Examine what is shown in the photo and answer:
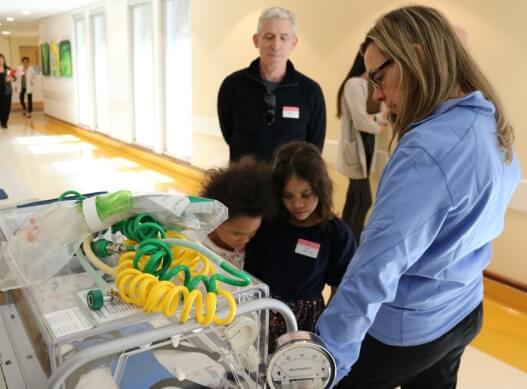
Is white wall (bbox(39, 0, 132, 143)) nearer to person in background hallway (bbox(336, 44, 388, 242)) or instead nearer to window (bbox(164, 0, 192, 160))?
window (bbox(164, 0, 192, 160))

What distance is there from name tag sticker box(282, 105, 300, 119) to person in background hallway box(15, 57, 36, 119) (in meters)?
12.8

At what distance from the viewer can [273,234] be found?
5.20 ft

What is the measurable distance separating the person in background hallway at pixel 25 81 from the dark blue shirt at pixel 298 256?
534 inches

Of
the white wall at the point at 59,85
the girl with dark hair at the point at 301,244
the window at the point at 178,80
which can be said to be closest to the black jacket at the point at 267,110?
the girl with dark hair at the point at 301,244

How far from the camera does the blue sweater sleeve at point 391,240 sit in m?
0.86

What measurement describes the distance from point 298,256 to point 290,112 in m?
1.06

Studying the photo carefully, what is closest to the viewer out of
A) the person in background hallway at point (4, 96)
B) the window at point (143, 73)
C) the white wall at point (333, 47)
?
the white wall at point (333, 47)

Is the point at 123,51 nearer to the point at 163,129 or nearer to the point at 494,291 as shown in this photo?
the point at 163,129

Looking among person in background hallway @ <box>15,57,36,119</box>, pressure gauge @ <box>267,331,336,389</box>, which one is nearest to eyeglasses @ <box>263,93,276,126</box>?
pressure gauge @ <box>267,331,336,389</box>

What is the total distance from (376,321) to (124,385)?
0.58m

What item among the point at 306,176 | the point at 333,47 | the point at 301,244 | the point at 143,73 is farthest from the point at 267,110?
the point at 143,73

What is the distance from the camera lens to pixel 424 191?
858mm

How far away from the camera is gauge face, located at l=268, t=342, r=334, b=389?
2.71 ft

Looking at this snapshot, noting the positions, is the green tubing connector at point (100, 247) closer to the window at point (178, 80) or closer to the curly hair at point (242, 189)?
the curly hair at point (242, 189)
